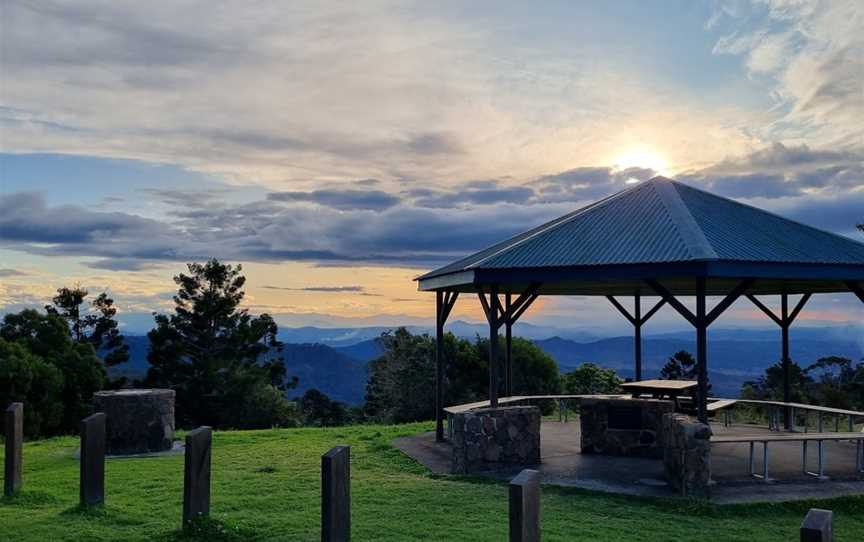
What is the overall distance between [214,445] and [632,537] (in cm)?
873

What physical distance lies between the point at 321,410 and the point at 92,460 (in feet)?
109

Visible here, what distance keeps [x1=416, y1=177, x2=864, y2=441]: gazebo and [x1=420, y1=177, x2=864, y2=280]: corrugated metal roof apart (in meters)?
0.02

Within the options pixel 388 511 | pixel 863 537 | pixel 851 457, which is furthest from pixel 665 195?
pixel 388 511

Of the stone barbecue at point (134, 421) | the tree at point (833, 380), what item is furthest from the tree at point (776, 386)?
the stone barbecue at point (134, 421)

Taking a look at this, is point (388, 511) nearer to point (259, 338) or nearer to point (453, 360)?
point (453, 360)

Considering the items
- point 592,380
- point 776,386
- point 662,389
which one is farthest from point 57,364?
point 776,386

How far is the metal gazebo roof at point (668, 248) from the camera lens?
10.2 meters

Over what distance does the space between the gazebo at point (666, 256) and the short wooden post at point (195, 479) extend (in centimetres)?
501

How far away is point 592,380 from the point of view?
25.9 meters

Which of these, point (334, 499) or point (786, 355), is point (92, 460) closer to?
point (334, 499)

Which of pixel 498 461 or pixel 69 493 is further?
pixel 498 461

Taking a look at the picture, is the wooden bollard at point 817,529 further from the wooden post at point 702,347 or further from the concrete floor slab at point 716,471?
the wooden post at point 702,347

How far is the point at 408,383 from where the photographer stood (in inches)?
1035

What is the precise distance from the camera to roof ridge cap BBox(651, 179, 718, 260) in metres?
9.98
